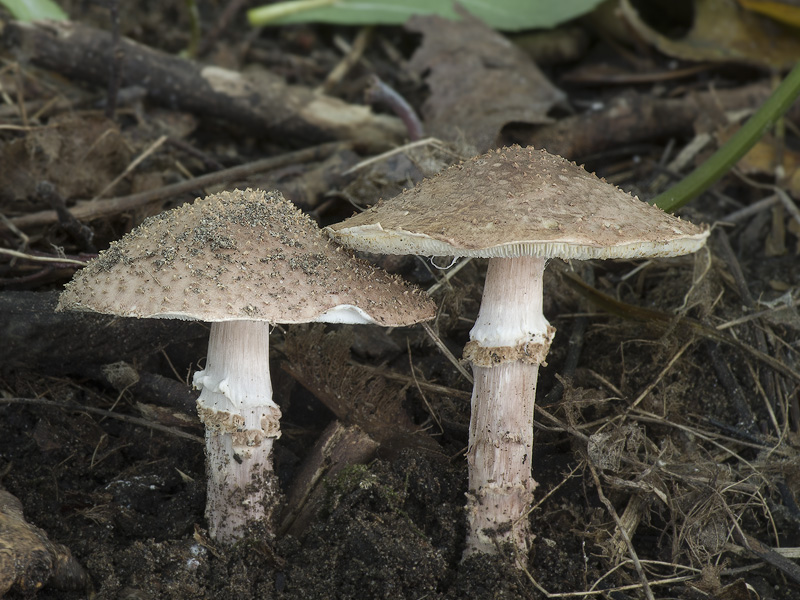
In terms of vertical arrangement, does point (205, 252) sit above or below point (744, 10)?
below

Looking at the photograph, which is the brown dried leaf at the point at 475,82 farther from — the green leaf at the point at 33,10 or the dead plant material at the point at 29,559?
the dead plant material at the point at 29,559

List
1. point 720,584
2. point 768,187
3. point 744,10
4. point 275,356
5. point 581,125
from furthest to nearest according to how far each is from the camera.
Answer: point 744,10 < point 581,125 < point 768,187 < point 275,356 < point 720,584

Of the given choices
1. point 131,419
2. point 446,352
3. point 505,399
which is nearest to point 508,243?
point 505,399

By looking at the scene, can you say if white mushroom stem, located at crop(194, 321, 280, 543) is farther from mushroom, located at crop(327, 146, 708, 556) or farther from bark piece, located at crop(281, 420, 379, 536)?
mushroom, located at crop(327, 146, 708, 556)

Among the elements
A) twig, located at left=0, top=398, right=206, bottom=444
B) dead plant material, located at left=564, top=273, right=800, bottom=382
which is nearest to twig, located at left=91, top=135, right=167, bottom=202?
twig, located at left=0, top=398, right=206, bottom=444

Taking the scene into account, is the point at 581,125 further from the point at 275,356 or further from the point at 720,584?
the point at 720,584

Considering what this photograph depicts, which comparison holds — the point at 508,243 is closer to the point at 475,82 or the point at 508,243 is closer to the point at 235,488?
the point at 235,488

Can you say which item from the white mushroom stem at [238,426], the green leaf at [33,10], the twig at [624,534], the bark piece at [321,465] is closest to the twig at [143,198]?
the white mushroom stem at [238,426]

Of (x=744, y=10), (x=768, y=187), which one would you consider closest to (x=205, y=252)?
(x=768, y=187)
